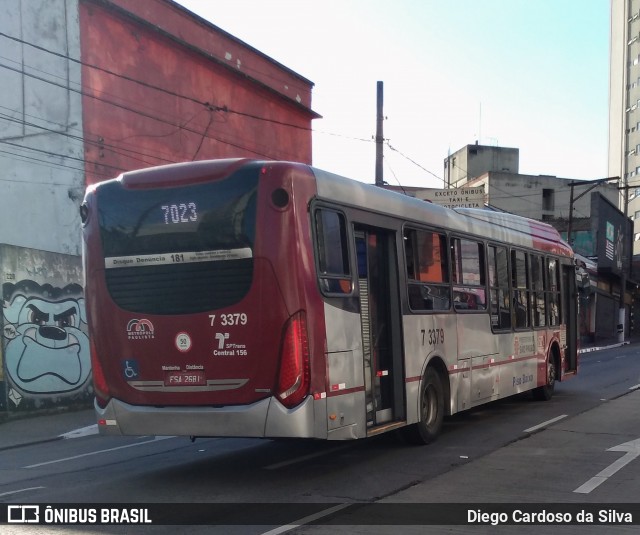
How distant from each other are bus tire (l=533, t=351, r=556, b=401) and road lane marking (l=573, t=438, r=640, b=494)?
16.0 feet

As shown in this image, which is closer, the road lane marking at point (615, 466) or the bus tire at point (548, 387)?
the road lane marking at point (615, 466)

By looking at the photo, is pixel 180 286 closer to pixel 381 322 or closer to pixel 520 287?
pixel 381 322

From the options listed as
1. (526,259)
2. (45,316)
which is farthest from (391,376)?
(45,316)

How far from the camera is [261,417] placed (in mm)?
7672

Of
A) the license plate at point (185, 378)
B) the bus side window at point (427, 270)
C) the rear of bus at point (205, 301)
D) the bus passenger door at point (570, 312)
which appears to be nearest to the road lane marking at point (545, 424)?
the bus side window at point (427, 270)

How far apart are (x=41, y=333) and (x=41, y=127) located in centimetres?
694

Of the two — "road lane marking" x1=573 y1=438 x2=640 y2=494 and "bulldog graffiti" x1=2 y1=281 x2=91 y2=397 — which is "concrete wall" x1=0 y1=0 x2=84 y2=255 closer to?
"bulldog graffiti" x1=2 y1=281 x2=91 y2=397

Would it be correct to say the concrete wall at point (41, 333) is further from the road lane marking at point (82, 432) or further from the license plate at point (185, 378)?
the license plate at point (185, 378)

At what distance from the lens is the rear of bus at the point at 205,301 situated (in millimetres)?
7688

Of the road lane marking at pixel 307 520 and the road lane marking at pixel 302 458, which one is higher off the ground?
the road lane marking at pixel 307 520

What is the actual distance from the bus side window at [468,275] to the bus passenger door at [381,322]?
1.94 meters

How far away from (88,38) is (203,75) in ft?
16.9

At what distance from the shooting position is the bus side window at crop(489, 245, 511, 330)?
42.0 feet

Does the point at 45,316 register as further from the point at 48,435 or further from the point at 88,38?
the point at 88,38
